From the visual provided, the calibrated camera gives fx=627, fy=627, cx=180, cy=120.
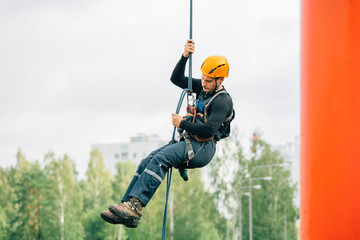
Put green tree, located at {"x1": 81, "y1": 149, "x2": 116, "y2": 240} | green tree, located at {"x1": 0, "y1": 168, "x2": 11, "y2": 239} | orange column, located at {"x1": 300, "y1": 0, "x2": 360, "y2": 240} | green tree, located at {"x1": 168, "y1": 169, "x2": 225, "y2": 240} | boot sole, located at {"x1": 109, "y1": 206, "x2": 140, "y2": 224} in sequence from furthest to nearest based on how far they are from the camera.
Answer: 1. green tree, located at {"x1": 81, "y1": 149, "x2": 116, "y2": 240}
2. green tree, located at {"x1": 168, "y1": 169, "x2": 225, "y2": 240}
3. green tree, located at {"x1": 0, "y1": 168, "x2": 11, "y2": 239}
4. boot sole, located at {"x1": 109, "y1": 206, "x2": 140, "y2": 224}
5. orange column, located at {"x1": 300, "y1": 0, "x2": 360, "y2": 240}

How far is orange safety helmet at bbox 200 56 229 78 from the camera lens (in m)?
6.81

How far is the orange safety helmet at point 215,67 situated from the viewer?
6812mm

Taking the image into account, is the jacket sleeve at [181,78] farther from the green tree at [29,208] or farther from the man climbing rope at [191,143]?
the green tree at [29,208]

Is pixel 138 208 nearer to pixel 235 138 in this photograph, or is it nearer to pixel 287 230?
pixel 235 138

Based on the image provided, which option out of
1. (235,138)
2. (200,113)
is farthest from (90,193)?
(200,113)

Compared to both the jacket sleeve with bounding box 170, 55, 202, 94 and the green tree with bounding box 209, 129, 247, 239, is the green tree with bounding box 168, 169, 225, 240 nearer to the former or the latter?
the green tree with bounding box 209, 129, 247, 239

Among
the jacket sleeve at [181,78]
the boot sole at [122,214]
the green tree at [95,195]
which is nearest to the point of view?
the boot sole at [122,214]

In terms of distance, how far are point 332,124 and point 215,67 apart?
6.23 ft

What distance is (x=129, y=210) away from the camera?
648cm

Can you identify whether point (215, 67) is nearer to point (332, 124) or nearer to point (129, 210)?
point (129, 210)

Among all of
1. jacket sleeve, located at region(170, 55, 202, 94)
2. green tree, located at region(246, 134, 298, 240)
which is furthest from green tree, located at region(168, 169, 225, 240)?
jacket sleeve, located at region(170, 55, 202, 94)

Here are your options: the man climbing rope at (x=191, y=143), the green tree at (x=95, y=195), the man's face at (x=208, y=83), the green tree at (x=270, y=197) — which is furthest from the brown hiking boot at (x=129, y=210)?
the green tree at (x=95, y=195)

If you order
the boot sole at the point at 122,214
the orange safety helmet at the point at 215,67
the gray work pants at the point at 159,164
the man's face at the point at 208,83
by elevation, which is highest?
the orange safety helmet at the point at 215,67

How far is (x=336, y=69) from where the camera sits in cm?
530
